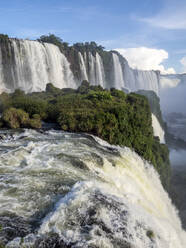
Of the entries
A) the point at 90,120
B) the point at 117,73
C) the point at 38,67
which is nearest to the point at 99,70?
the point at 117,73

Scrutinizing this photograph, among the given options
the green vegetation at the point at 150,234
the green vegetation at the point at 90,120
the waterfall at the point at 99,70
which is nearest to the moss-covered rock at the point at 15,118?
the green vegetation at the point at 90,120

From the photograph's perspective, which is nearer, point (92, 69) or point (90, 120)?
point (90, 120)

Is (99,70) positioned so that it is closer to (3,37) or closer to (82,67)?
(82,67)

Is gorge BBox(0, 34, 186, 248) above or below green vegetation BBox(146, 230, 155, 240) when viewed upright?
above

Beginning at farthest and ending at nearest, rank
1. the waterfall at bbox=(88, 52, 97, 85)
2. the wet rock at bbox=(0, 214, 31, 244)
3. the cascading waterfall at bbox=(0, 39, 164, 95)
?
the waterfall at bbox=(88, 52, 97, 85), the cascading waterfall at bbox=(0, 39, 164, 95), the wet rock at bbox=(0, 214, 31, 244)

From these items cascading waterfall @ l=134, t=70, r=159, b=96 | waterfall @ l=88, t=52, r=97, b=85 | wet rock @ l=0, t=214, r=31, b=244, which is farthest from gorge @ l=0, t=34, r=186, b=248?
cascading waterfall @ l=134, t=70, r=159, b=96

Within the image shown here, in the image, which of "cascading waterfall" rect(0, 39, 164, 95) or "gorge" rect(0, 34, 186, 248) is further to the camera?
"cascading waterfall" rect(0, 39, 164, 95)

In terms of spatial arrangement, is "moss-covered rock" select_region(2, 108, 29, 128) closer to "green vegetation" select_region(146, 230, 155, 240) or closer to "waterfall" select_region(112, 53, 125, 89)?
"green vegetation" select_region(146, 230, 155, 240)

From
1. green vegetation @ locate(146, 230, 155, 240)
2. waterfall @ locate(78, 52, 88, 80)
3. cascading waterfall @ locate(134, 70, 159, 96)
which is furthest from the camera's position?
cascading waterfall @ locate(134, 70, 159, 96)

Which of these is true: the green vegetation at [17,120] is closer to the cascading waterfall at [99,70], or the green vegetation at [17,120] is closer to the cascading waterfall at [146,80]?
the cascading waterfall at [99,70]
